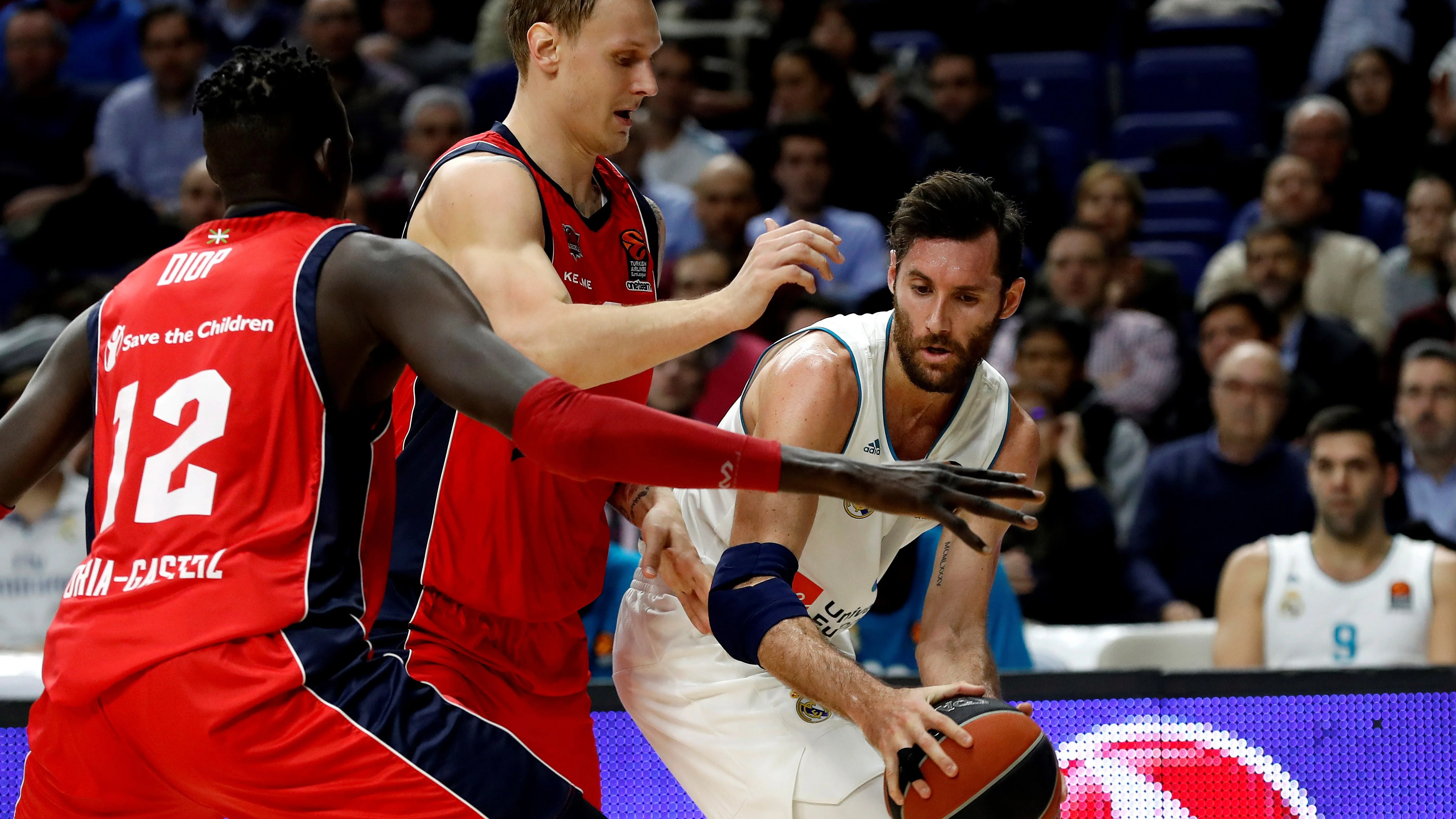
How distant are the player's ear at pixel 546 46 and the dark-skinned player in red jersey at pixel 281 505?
0.81 m

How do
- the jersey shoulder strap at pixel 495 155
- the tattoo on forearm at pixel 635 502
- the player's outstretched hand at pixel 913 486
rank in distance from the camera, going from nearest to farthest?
the player's outstretched hand at pixel 913 486 → the jersey shoulder strap at pixel 495 155 → the tattoo on forearm at pixel 635 502

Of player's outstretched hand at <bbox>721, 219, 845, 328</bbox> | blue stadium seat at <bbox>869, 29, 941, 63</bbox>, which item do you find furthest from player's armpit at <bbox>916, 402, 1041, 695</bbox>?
blue stadium seat at <bbox>869, 29, 941, 63</bbox>

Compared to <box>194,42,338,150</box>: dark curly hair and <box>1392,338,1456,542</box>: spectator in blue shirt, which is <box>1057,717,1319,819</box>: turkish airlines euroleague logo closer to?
<box>194,42,338,150</box>: dark curly hair

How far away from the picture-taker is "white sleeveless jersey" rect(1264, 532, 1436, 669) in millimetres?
5824

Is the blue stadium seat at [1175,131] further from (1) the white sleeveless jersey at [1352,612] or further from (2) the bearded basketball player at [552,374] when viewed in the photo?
(2) the bearded basketball player at [552,374]

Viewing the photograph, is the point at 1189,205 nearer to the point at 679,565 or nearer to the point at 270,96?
the point at 679,565

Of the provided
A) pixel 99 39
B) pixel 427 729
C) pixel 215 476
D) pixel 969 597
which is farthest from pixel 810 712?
pixel 99 39

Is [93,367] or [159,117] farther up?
[159,117]

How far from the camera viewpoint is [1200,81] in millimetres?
10766

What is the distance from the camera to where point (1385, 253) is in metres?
9.09

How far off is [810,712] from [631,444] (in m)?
1.14

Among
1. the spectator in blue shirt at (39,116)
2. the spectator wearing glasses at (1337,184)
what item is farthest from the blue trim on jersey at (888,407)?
the spectator in blue shirt at (39,116)

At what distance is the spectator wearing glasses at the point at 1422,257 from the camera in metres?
8.35

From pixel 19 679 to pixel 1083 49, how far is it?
8778mm
